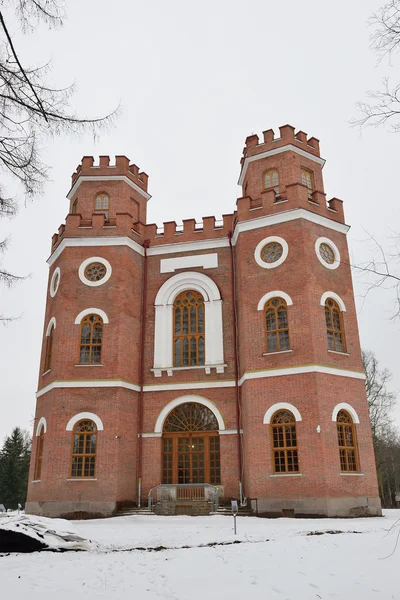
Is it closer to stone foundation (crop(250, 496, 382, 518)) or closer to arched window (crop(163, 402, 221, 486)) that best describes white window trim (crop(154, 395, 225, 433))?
arched window (crop(163, 402, 221, 486))

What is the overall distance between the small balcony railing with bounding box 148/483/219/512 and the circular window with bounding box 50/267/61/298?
9.47m

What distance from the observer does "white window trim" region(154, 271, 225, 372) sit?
68.4ft

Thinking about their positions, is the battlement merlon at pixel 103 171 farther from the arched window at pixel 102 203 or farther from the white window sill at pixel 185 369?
the white window sill at pixel 185 369

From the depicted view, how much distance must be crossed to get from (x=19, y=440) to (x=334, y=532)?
3979 centimetres

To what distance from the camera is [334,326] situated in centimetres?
1953

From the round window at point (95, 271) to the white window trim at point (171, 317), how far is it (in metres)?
2.57

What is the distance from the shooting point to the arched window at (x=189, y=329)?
69.3ft

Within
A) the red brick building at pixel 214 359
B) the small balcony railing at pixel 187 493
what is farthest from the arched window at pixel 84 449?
the small balcony railing at pixel 187 493

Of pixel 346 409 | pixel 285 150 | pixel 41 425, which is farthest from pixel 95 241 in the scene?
pixel 346 409

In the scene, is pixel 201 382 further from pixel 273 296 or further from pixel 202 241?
pixel 202 241

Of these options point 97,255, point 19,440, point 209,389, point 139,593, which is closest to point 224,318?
point 209,389

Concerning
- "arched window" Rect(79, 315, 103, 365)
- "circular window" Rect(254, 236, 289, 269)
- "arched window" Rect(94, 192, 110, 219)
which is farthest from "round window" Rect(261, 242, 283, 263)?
"arched window" Rect(94, 192, 110, 219)

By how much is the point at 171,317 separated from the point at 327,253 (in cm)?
700

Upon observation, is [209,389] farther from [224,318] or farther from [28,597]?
[28,597]
